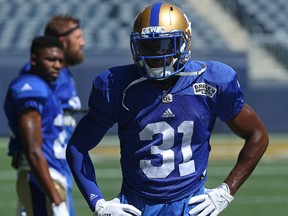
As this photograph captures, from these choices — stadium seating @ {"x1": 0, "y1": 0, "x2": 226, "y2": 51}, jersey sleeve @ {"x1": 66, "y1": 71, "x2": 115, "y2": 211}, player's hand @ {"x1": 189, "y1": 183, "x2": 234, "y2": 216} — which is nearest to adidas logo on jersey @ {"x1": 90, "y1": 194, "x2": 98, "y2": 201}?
jersey sleeve @ {"x1": 66, "y1": 71, "x2": 115, "y2": 211}

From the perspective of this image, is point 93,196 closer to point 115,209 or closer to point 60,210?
point 115,209

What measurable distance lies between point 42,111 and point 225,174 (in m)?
5.80

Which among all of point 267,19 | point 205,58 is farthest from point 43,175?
point 267,19

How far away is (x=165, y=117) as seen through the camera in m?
3.58

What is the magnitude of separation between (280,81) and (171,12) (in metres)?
12.4

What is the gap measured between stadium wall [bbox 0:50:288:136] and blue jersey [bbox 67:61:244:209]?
11323 millimetres

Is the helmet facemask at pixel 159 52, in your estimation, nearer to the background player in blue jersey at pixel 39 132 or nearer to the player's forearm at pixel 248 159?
the player's forearm at pixel 248 159

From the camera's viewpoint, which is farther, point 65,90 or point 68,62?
point 68,62

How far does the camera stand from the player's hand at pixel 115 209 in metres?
3.51

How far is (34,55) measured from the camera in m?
5.36

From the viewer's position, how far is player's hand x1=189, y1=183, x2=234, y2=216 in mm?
3521

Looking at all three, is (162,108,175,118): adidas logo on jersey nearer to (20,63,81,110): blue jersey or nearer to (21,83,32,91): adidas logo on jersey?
(21,83,32,91): adidas logo on jersey

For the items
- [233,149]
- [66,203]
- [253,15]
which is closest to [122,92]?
[66,203]

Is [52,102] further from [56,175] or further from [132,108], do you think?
[132,108]
